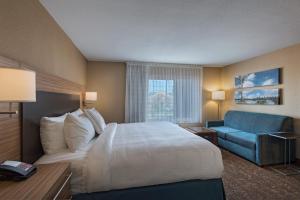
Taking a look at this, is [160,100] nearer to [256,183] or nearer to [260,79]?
[260,79]

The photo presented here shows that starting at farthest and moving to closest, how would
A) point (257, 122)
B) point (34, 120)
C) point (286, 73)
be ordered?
point (257, 122), point (286, 73), point (34, 120)

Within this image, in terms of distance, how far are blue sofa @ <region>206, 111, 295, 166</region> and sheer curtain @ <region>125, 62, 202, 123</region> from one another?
134 cm

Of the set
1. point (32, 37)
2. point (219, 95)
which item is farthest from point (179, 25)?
point (219, 95)

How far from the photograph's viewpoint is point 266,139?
3234mm

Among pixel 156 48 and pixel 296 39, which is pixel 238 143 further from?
pixel 156 48

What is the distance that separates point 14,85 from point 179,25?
2.23m

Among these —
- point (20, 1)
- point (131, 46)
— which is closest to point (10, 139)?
point (20, 1)

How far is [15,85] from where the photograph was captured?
38.8 inches

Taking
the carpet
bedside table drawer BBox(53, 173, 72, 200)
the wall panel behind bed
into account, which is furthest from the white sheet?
the carpet

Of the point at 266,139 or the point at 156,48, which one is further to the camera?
the point at 156,48

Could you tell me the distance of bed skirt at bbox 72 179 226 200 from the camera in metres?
1.69

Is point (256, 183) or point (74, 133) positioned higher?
point (74, 133)

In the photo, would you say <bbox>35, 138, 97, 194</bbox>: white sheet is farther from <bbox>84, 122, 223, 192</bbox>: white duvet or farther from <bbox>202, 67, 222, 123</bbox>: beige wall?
<bbox>202, 67, 222, 123</bbox>: beige wall

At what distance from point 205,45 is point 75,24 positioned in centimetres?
242
